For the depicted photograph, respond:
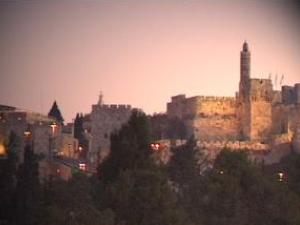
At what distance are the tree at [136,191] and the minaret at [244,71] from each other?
1637 cm

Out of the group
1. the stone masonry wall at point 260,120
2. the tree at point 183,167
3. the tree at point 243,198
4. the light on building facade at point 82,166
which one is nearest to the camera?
the tree at point 243,198

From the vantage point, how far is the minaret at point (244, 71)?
45781mm

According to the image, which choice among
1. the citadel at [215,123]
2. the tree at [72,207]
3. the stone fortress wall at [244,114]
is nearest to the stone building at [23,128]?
the citadel at [215,123]

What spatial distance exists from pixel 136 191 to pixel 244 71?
19.2 meters

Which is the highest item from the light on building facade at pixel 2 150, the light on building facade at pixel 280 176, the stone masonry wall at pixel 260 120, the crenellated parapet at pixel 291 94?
the crenellated parapet at pixel 291 94

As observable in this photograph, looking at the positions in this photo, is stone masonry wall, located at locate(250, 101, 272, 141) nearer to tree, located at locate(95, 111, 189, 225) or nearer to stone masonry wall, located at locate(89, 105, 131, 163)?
stone masonry wall, located at locate(89, 105, 131, 163)

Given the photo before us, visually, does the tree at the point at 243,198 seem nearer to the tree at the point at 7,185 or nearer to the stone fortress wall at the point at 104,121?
the tree at the point at 7,185

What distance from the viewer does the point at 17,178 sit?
27422mm

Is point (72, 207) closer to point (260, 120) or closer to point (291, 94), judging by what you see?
point (260, 120)

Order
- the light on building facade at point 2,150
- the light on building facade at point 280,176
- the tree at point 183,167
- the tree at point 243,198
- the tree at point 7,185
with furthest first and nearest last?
the light on building facade at point 280,176 → the tree at point 183,167 → the light on building facade at point 2,150 → the tree at point 243,198 → the tree at point 7,185

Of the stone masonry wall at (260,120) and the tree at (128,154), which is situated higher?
the stone masonry wall at (260,120)

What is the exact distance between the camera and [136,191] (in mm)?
27422

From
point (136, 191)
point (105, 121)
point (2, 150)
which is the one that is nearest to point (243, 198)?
point (136, 191)

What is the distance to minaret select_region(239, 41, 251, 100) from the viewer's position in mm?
45781
